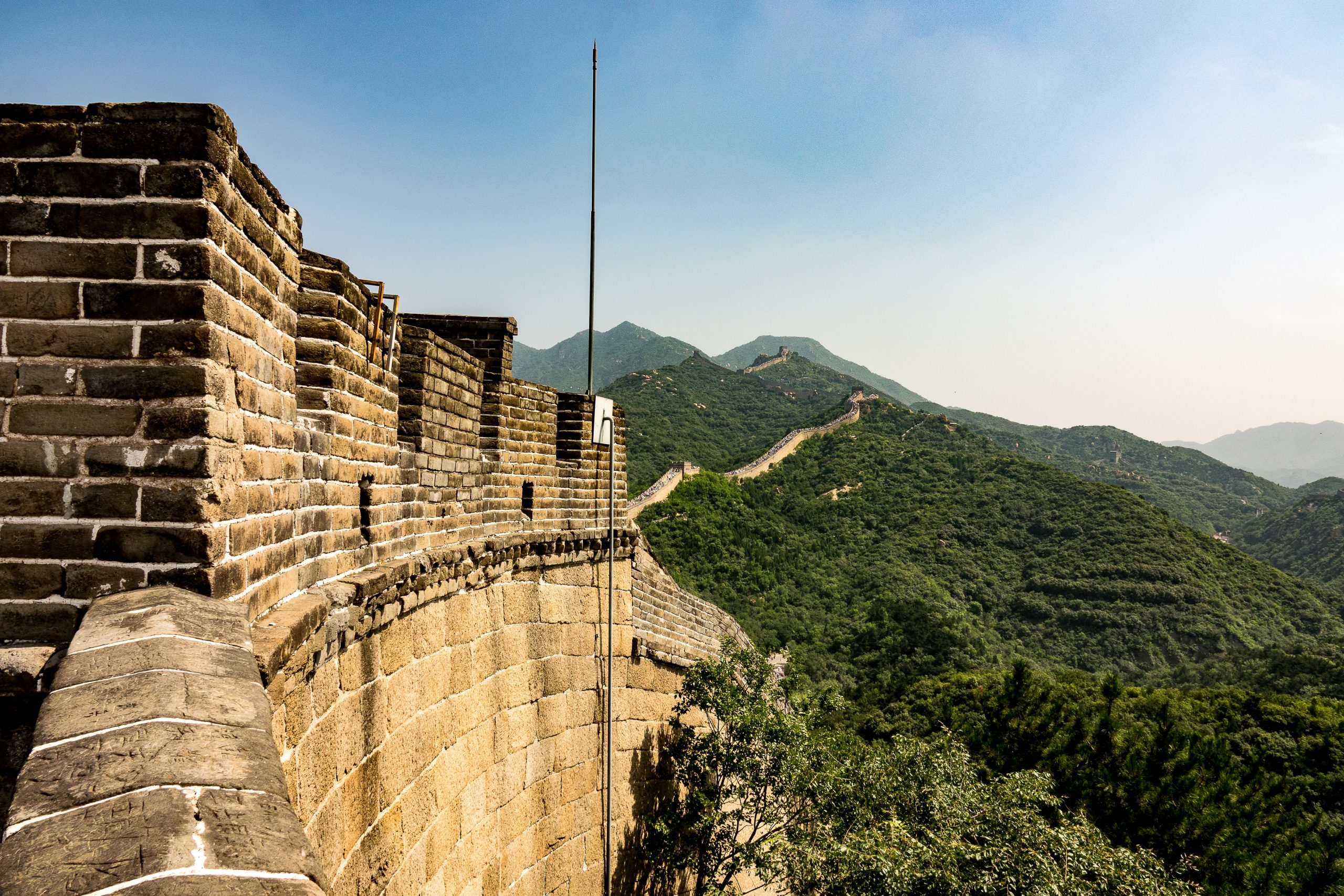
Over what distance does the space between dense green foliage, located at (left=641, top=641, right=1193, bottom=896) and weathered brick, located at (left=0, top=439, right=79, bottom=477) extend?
661 cm

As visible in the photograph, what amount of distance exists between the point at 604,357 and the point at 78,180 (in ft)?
472

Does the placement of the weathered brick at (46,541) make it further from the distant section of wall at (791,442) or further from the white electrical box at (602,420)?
the distant section of wall at (791,442)

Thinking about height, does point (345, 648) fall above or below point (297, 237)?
A: below

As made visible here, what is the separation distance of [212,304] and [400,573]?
1740 mm

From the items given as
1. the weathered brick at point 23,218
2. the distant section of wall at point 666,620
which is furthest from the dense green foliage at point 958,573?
the weathered brick at point 23,218

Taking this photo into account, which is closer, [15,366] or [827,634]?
[15,366]

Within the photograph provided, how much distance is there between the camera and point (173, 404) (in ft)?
6.05

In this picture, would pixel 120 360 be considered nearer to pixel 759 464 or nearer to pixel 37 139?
pixel 37 139

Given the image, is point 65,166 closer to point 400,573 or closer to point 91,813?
point 91,813

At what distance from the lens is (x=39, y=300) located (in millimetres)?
1803

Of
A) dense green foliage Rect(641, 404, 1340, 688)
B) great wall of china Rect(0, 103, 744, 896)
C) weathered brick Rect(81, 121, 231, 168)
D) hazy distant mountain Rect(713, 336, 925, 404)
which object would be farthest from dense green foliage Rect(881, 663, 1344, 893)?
hazy distant mountain Rect(713, 336, 925, 404)

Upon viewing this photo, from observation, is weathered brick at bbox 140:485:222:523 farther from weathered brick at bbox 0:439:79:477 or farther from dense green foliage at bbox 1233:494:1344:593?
dense green foliage at bbox 1233:494:1344:593

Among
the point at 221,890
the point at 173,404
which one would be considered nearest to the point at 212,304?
the point at 173,404

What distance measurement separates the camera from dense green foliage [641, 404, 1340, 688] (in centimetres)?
2942
